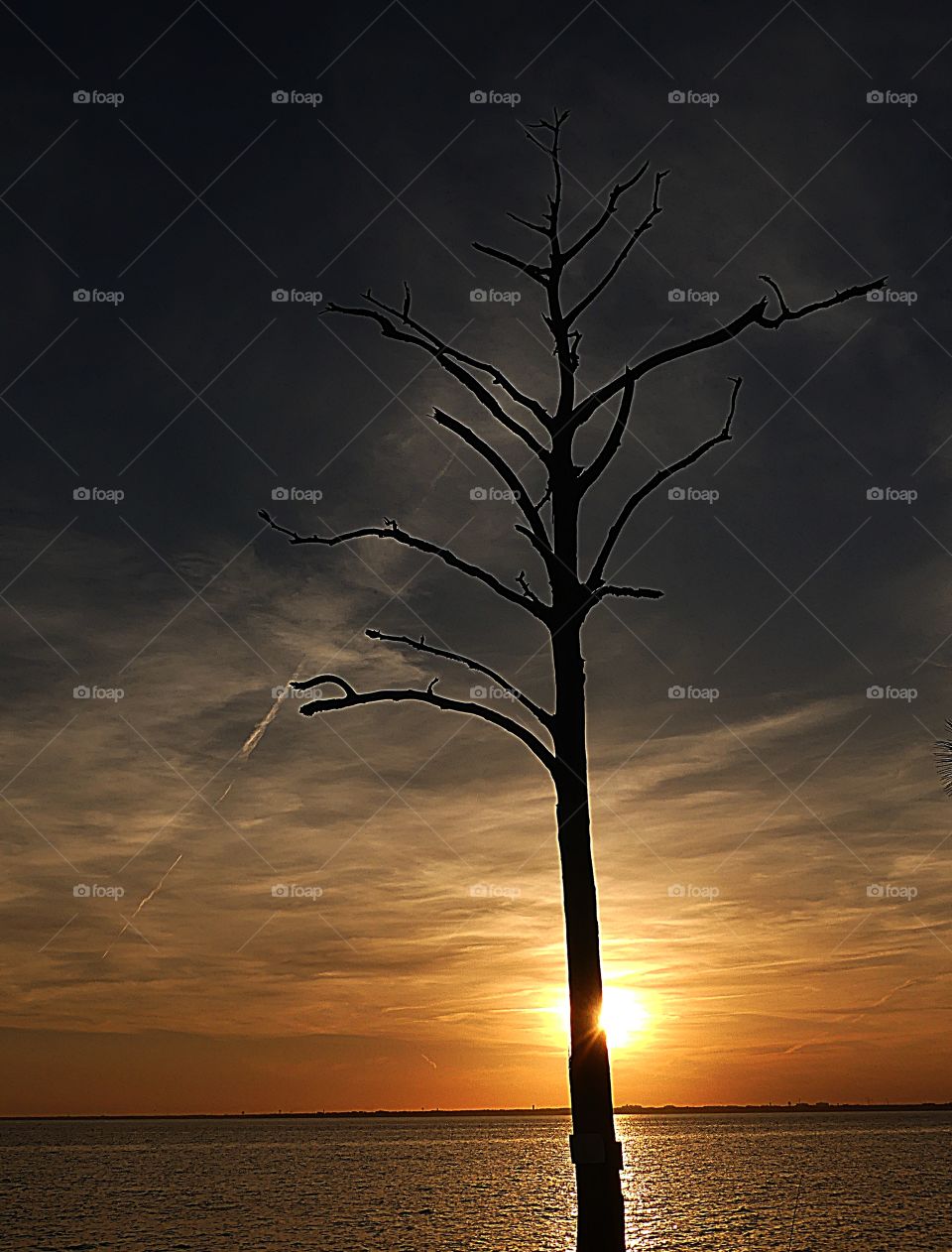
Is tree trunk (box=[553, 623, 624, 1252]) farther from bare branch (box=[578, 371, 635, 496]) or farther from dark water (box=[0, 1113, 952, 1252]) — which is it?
dark water (box=[0, 1113, 952, 1252])

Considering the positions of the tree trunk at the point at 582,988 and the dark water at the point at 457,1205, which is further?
the dark water at the point at 457,1205

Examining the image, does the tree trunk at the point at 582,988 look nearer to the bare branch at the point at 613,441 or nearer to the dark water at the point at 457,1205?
the bare branch at the point at 613,441

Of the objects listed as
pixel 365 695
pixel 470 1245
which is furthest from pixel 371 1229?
pixel 365 695

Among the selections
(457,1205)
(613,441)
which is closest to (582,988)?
(613,441)

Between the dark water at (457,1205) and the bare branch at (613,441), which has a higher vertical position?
the bare branch at (613,441)

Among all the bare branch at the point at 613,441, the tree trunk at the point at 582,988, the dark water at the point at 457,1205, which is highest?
the bare branch at the point at 613,441

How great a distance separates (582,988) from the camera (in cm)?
829

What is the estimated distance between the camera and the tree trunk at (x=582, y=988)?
7.86m

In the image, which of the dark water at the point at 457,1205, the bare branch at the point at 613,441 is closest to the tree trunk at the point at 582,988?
the bare branch at the point at 613,441

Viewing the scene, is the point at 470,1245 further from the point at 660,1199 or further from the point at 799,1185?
the point at 799,1185

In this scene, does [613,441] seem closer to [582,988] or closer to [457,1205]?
[582,988]

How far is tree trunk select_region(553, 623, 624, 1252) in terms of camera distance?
786 cm

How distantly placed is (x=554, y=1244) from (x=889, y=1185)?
2223 inches

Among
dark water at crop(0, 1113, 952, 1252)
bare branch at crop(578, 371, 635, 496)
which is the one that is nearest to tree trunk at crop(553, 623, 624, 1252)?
bare branch at crop(578, 371, 635, 496)
